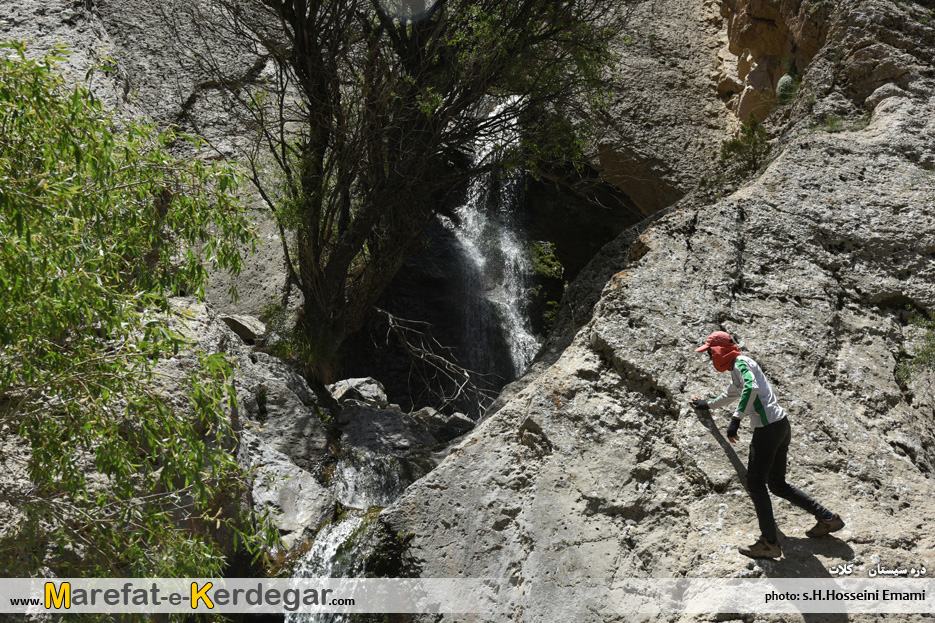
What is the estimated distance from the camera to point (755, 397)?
4.61 m

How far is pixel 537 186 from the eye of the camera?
570 inches

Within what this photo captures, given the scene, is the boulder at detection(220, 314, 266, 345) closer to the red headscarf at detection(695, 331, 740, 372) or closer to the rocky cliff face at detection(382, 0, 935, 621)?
the rocky cliff face at detection(382, 0, 935, 621)

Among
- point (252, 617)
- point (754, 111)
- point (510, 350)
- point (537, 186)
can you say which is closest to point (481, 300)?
point (510, 350)

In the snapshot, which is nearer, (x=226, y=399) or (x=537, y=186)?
(x=226, y=399)

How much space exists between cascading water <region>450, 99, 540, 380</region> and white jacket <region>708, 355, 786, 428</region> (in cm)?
794

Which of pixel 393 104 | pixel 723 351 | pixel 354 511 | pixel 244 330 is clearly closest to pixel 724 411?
pixel 723 351

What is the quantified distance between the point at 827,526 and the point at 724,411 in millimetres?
1160

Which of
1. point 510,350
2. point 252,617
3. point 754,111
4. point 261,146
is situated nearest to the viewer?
point 252,617

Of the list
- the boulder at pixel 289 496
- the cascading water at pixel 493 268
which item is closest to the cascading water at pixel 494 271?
the cascading water at pixel 493 268

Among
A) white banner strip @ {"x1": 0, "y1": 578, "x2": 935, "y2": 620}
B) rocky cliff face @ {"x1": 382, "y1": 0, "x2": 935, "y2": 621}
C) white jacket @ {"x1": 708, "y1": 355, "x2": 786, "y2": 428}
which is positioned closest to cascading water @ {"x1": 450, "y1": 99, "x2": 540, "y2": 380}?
rocky cliff face @ {"x1": 382, "y1": 0, "x2": 935, "y2": 621}

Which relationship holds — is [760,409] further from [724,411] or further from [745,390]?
[724,411]

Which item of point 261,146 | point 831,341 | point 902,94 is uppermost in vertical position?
point 261,146

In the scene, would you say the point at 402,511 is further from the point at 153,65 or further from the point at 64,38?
the point at 153,65

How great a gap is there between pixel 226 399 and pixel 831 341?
5.29 meters
